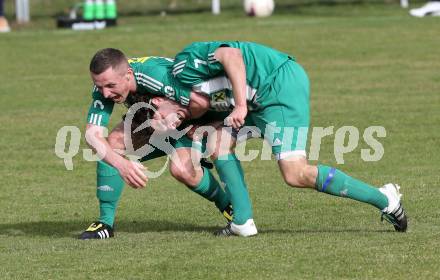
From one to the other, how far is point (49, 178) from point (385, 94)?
19.4ft

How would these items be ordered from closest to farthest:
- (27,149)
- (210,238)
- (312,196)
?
(210,238) → (312,196) → (27,149)

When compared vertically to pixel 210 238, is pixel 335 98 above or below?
below

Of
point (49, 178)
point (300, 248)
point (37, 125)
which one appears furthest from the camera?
point (37, 125)

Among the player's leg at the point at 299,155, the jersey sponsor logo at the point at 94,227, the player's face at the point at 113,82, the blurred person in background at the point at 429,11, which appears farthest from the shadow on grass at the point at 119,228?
the blurred person in background at the point at 429,11

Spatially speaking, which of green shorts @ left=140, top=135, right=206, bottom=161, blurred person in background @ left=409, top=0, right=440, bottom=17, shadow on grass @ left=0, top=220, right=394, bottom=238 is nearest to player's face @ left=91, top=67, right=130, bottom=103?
green shorts @ left=140, top=135, right=206, bottom=161

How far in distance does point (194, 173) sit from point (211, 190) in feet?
0.83

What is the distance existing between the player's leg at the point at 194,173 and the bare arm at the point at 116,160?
0.49 m

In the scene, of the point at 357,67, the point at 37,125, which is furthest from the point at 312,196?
the point at 357,67

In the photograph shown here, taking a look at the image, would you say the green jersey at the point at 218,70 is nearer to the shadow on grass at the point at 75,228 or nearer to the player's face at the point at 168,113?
the player's face at the point at 168,113

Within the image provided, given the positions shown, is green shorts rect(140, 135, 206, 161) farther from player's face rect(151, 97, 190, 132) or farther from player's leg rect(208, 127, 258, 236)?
player's face rect(151, 97, 190, 132)

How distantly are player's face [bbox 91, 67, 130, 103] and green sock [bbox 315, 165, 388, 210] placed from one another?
4.69ft

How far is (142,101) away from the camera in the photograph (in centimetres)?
890

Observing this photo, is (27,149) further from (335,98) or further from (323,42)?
(323,42)

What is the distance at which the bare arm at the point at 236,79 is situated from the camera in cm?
810
